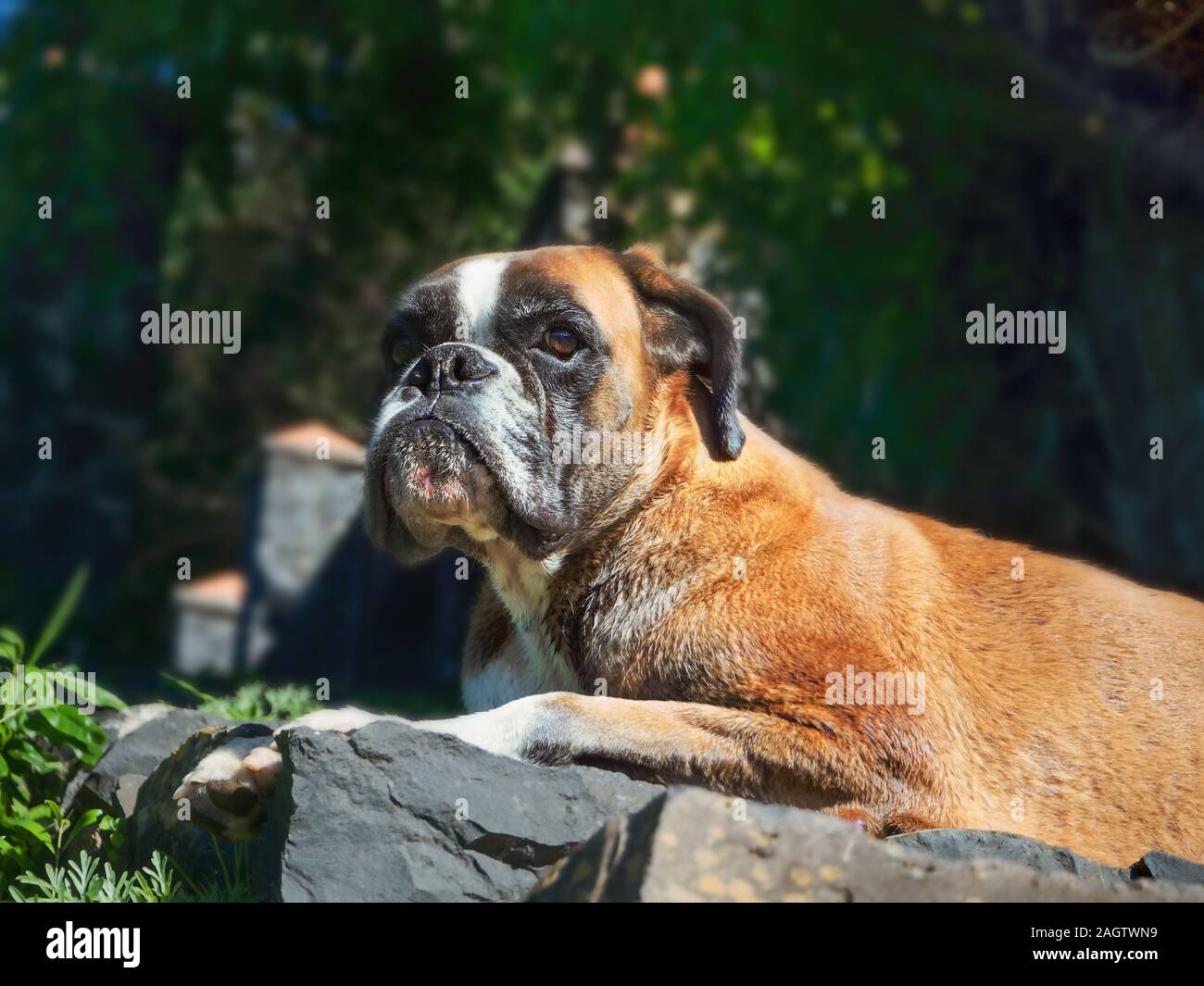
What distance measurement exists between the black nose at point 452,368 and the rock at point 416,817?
1.15 metres

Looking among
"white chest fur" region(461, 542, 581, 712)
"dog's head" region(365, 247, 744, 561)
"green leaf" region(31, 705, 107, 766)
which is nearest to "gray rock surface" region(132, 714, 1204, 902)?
"white chest fur" region(461, 542, 581, 712)

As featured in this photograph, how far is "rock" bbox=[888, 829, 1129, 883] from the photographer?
153 inches

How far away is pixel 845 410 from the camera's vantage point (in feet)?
36.4

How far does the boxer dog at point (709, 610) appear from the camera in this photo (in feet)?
13.7

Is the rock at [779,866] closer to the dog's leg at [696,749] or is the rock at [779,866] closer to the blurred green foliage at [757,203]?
the dog's leg at [696,749]

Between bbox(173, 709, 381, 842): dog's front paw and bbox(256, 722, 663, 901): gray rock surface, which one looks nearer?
bbox(256, 722, 663, 901): gray rock surface

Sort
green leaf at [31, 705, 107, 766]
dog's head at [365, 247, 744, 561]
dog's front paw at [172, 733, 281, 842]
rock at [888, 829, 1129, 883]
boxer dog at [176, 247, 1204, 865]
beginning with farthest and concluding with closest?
green leaf at [31, 705, 107, 766], dog's head at [365, 247, 744, 561], boxer dog at [176, 247, 1204, 865], dog's front paw at [172, 733, 281, 842], rock at [888, 829, 1129, 883]

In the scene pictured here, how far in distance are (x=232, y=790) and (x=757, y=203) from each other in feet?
27.4

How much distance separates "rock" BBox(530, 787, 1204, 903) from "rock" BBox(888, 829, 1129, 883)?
Result: 66cm

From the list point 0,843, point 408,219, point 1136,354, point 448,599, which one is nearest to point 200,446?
point 408,219

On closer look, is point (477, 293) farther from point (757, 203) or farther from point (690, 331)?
point (757, 203)

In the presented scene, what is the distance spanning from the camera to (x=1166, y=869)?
392cm

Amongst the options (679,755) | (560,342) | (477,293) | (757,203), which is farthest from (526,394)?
(757,203)

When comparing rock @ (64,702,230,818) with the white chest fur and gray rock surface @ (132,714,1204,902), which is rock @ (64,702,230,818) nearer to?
gray rock surface @ (132,714,1204,902)
